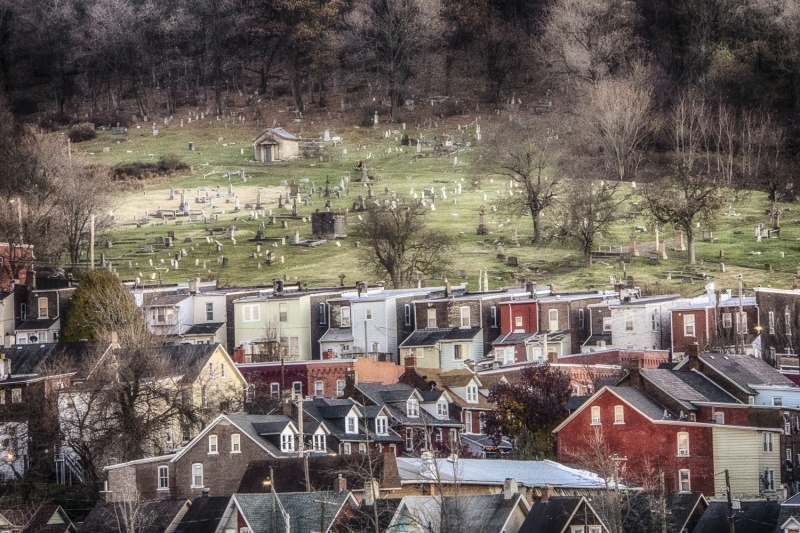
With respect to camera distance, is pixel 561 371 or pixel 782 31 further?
pixel 782 31

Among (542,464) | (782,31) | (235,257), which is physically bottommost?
(542,464)

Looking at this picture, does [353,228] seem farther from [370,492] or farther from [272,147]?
[370,492]

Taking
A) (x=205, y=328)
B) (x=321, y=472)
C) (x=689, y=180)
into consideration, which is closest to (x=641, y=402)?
(x=321, y=472)

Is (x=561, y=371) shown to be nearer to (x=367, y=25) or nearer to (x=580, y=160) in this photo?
(x=580, y=160)


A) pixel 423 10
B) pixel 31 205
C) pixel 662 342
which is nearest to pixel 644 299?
pixel 662 342

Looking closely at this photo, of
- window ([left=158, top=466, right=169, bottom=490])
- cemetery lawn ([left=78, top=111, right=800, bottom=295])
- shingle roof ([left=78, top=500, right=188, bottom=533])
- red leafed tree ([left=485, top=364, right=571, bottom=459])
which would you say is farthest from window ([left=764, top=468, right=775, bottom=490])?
cemetery lawn ([left=78, top=111, right=800, bottom=295])

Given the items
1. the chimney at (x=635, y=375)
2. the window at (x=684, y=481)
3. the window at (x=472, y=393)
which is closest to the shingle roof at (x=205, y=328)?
the window at (x=472, y=393)

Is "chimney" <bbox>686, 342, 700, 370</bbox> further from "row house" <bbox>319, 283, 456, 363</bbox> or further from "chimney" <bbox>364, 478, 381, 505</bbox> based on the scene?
"row house" <bbox>319, 283, 456, 363</bbox>
